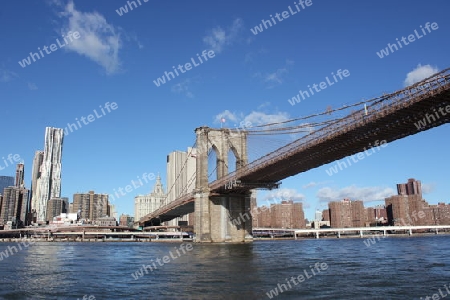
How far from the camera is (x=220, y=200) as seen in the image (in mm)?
67875

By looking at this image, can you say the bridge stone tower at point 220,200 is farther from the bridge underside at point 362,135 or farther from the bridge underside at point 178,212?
the bridge underside at point 362,135

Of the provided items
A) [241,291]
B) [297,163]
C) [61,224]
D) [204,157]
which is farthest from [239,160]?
[61,224]

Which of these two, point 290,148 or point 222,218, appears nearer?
point 290,148

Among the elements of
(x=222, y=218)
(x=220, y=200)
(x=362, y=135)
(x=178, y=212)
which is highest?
(x=362, y=135)

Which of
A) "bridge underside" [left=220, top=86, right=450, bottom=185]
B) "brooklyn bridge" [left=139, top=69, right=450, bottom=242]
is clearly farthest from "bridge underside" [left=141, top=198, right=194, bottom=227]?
"bridge underside" [left=220, top=86, right=450, bottom=185]

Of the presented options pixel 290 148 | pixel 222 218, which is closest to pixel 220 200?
pixel 222 218

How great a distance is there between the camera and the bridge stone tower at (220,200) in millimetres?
66062

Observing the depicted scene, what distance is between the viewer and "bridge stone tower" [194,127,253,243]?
66.1 m

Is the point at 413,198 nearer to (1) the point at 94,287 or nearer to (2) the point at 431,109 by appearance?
A: (2) the point at 431,109

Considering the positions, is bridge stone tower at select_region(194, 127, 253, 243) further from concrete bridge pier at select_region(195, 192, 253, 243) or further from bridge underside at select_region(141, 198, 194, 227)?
bridge underside at select_region(141, 198, 194, 227)

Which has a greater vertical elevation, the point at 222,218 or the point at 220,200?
the point at 220,200

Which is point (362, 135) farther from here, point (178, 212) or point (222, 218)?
point (178, 212)

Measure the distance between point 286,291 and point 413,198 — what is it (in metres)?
196

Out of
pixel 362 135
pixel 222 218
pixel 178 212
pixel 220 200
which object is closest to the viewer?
pixel 362 135
